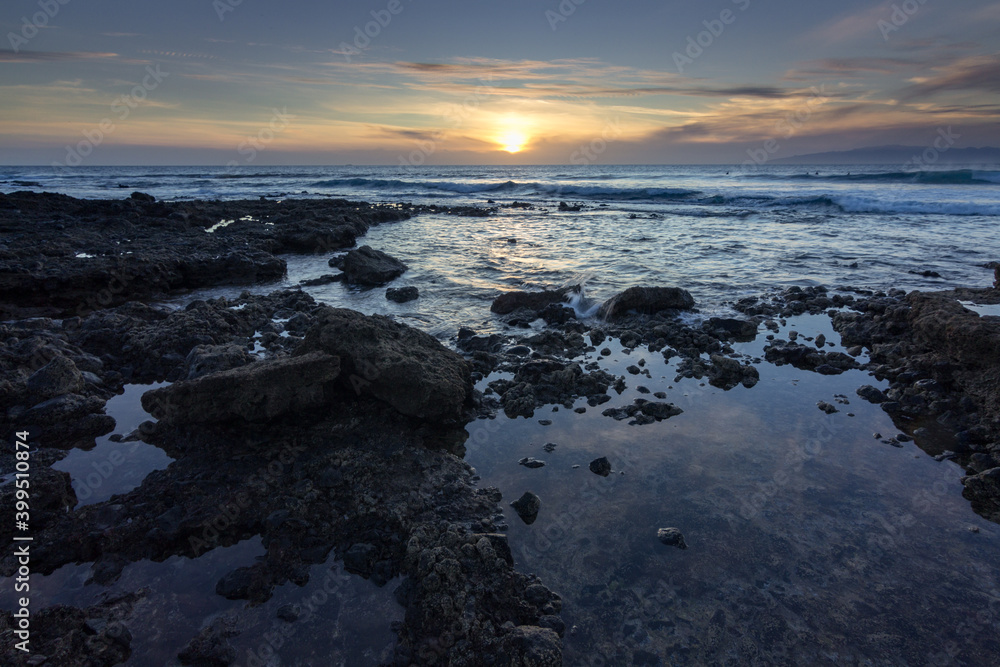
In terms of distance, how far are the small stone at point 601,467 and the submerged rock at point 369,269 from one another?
9.21 meters

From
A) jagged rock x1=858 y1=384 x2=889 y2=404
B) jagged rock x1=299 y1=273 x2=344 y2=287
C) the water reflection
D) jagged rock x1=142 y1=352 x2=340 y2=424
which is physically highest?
jagged rock x1=142 y1=352 x2=340 y2=424

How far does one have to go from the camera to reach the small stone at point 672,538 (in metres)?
3.53

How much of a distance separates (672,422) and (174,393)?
16.3 ft

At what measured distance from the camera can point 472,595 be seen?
295cm

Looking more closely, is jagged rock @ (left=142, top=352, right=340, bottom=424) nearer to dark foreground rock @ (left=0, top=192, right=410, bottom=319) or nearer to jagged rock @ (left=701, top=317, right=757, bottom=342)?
jagged rock @ (left=701, top=317, right=757, bottom=342)

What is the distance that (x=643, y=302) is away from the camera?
898cm

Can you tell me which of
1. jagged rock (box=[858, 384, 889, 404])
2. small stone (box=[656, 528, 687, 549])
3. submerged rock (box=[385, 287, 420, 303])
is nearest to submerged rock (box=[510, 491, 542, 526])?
small stone (box=[656, 528, 687, 549])

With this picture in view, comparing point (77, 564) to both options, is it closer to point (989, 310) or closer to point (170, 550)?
point (170, 550)

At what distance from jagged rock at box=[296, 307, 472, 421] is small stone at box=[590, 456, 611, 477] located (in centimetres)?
152

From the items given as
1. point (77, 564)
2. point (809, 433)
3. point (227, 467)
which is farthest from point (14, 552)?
point (809, 433)

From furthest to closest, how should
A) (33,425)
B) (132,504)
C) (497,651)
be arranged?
1. (33,425)
2. (132,504)
3. (497,651)

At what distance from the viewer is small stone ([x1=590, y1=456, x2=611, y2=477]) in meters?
4.35

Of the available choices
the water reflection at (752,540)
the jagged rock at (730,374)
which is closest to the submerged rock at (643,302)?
the jagged rock at (730,374)

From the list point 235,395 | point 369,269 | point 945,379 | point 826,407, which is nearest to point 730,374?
point 826,407
